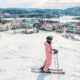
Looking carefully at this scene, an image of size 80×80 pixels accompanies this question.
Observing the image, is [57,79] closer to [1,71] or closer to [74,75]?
[74,75]

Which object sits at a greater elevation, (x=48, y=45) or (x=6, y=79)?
(x=48, y=45)

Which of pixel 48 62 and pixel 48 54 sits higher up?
pixel 48 54

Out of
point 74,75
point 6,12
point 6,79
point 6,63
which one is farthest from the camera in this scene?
point 6,12

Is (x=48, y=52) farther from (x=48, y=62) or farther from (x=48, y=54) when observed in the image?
(x=48, y=62)

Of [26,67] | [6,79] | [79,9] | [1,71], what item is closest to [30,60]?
[26,67]

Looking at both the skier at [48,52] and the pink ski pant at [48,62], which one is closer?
the skier at [48,52]

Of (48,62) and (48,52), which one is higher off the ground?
(48,52)

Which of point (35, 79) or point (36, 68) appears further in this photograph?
point (36, 68)

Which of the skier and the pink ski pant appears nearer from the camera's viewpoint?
the skier

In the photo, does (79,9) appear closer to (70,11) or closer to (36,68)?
(70,11)

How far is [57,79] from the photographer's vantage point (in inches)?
167

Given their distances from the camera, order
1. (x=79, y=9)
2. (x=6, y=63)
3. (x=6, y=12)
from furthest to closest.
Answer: (x=79, y=9)
(x=6, y=12)
(x=6, y=63)

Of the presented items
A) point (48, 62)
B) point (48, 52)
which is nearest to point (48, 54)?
point (48, 52)

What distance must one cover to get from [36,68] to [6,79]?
1075 millimetres
